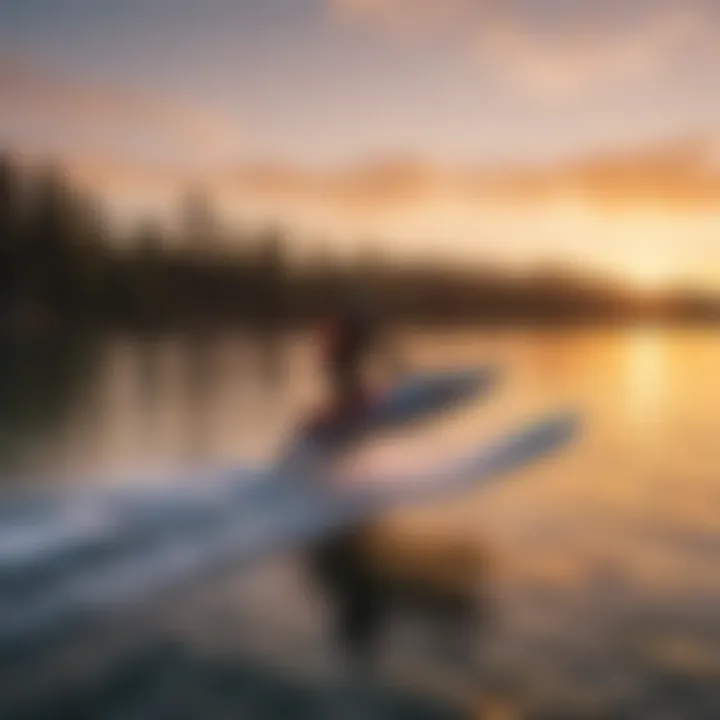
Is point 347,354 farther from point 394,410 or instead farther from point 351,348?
point 394,410

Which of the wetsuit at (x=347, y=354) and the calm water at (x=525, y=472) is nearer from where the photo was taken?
the calm water at (x=525, y=472)

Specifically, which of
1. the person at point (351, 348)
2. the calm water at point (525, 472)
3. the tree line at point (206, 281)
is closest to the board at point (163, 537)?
the calm water at point (525, 472)

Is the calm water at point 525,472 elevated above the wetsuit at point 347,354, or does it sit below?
below

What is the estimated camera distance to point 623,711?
57.4 inches

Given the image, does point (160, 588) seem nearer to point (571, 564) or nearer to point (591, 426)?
point (571, 564)

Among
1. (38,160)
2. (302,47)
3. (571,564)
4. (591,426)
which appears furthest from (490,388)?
(38,160)

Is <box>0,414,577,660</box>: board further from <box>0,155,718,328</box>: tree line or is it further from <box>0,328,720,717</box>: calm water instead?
<box>0,155,718,328</box>: tree line

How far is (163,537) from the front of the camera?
1.92 meters

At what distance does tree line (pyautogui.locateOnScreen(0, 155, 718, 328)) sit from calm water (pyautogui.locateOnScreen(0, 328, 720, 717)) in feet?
0.52

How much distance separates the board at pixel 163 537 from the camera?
1615 millimetres

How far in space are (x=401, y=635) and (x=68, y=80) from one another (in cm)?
215

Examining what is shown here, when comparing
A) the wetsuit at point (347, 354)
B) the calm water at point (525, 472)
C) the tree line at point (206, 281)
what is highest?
the tree line at point (206, 281)

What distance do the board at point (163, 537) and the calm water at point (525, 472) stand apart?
109 mm

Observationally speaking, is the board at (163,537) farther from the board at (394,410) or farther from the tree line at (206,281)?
the tree line at (206,281)
